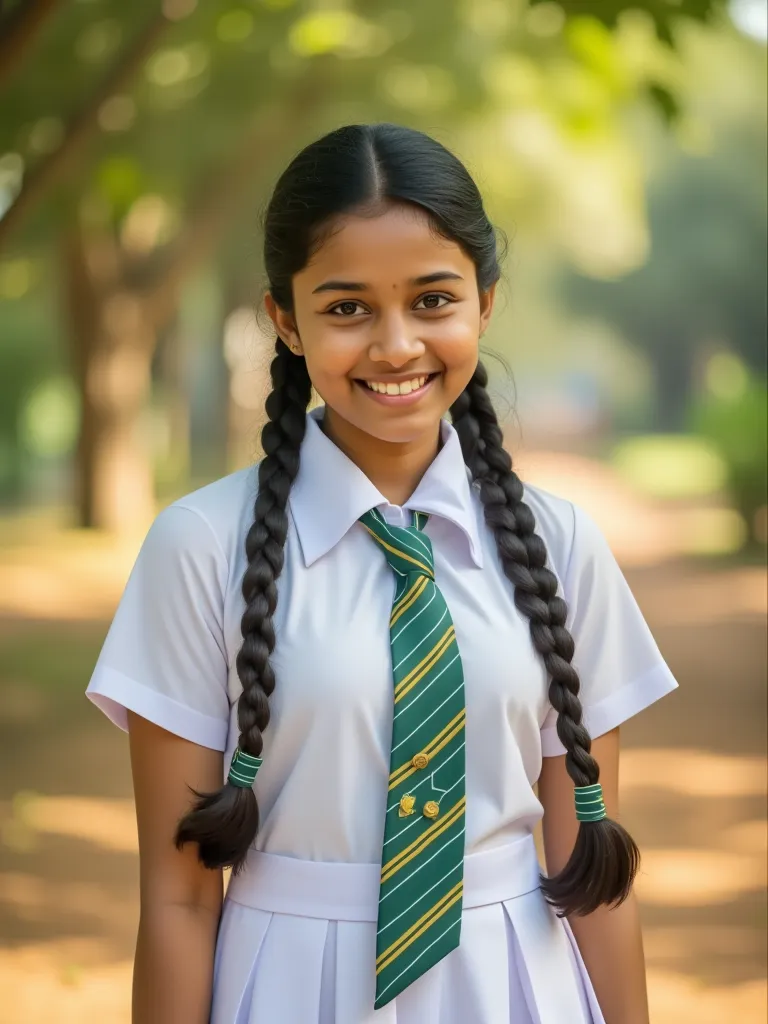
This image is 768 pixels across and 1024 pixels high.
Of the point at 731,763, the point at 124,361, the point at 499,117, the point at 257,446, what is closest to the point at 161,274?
the point at 124,361

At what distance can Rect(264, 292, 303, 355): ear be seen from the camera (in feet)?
6.47

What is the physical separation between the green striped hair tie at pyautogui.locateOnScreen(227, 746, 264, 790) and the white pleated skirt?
0.13m

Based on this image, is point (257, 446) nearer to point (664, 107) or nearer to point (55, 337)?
point (664, 107)

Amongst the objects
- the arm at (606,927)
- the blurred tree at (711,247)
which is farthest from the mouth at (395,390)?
the blurred tree at (711,247)

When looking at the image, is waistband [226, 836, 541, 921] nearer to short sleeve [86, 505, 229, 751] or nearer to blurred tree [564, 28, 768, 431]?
short sleeve [86, 505, 229, 751]

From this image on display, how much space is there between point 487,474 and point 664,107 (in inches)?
88.7

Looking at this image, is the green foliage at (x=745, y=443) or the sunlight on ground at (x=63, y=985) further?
the green foliage at (x=745, y=443)

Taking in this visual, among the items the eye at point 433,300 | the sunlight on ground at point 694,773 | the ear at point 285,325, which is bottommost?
the eye at point 433,300

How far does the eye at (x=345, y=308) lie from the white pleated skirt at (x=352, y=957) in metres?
0.71

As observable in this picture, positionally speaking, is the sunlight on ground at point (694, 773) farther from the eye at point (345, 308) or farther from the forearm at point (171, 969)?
the eye at point (345, 308)

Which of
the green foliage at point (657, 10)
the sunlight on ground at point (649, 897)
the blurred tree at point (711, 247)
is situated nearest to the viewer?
the green foliage at point (657, 10)

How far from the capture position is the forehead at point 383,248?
5.96 feet

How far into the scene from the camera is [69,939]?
474 centimetres

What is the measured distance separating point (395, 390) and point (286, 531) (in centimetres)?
23
